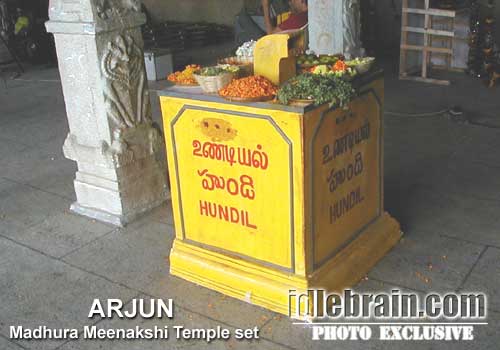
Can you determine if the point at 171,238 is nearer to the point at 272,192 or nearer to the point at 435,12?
the point at 272,192

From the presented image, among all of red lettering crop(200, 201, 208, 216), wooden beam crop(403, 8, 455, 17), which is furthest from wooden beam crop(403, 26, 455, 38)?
red lettering crop(200, 201, 208, 216)

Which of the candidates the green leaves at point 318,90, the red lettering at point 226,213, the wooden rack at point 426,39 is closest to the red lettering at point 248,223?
the red lettering at point 226,213

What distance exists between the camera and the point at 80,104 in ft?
16.5

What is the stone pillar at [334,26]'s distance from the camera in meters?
7.11

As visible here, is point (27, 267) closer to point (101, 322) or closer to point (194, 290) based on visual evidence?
point (101, 322)

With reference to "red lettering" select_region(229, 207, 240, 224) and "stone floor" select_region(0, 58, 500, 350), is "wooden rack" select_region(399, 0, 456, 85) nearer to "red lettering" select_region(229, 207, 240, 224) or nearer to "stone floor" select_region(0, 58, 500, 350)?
"stone floor" select_region(0, 58, 500, 350)

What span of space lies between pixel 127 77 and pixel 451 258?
2.93m

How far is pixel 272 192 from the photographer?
3709 mm

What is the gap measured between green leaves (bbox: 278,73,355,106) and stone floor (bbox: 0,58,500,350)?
4.36ft

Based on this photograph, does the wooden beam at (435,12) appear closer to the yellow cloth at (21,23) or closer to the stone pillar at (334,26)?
the stone pillar at (334,26)

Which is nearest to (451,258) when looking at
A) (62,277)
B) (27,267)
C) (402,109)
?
(62,277)

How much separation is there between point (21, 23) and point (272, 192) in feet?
34.4

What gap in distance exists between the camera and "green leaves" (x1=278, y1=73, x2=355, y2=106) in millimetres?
3488

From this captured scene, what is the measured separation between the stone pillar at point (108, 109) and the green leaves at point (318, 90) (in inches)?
71.7
